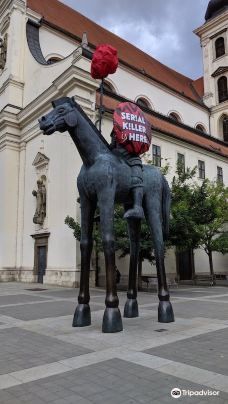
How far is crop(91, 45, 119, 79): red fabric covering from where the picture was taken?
8461mm

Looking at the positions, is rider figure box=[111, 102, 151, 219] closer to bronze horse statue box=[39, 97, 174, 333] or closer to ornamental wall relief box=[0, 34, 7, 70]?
bronze horse statue box=[39, 97, 174, 333]

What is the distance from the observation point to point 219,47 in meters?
45.5

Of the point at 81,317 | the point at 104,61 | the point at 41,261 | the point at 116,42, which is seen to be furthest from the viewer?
the point at 116,42

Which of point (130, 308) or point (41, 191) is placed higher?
point (41, 191)

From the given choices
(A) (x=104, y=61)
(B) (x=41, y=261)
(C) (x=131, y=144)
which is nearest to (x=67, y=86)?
(B) (x=41, y=261)

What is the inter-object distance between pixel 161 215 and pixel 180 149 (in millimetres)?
20730

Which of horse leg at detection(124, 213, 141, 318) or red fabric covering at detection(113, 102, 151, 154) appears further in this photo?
horse leg at detection(124, 213, 141, 318)

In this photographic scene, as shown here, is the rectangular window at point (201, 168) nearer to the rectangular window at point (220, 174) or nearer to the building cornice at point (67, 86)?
the rectangular window at point (220, 174)

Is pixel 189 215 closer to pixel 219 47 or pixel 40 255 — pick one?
pixel 40 255

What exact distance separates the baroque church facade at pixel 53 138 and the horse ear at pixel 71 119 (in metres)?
12.6

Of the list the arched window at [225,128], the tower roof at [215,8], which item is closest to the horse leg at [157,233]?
the arched window at [225,128]

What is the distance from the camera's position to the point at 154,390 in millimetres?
4141

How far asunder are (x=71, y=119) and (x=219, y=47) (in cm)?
4298

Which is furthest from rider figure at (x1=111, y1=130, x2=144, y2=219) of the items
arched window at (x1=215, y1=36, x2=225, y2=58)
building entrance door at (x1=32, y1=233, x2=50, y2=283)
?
arched window at (x1=215, y1=36, x2=225, y2=58)
